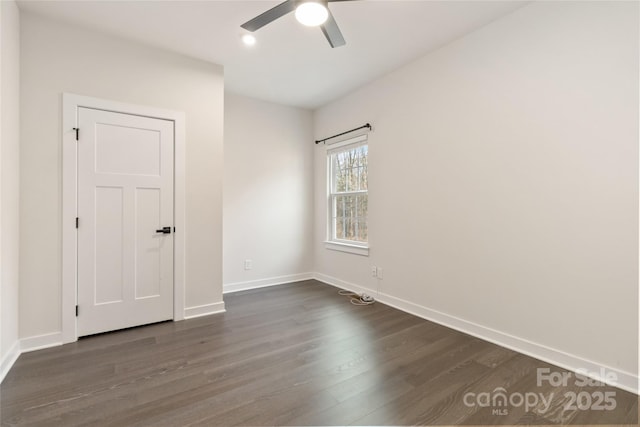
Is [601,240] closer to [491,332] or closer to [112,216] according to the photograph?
[491,332]

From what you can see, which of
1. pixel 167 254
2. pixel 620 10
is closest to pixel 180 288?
pixel 167 254

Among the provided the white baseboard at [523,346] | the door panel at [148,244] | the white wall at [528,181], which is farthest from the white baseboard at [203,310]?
the white wall at [528,181]

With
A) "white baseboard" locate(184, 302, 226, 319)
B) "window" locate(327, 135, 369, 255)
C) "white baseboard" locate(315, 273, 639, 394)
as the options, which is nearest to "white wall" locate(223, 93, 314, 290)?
"window" locate(327, 135, 369, 255)

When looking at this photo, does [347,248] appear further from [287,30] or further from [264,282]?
[287,30]

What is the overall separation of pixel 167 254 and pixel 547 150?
340cm

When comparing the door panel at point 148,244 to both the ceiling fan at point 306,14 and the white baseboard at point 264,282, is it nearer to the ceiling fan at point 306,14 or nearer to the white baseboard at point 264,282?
the white baseboard at point 264,282

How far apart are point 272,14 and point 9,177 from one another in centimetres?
220

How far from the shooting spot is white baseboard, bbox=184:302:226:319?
2.96 m

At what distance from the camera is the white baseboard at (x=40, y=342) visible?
Answer: 88.7 inches

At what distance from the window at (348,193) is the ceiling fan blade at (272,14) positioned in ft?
6.49

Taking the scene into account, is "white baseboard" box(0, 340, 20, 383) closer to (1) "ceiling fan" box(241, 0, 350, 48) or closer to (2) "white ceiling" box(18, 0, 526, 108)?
(2) "white ceiling" box(18, 0, 526, 108)

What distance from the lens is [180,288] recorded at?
2922 mm

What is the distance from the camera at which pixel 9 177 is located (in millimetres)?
2059

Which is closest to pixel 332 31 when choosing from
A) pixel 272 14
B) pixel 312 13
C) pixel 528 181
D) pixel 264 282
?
pixel 312 13
